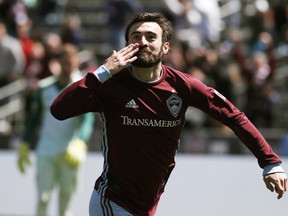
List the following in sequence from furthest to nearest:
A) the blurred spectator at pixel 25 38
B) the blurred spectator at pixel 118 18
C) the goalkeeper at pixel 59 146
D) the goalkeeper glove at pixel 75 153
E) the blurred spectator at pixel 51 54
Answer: the blurred spectator at pixel 118 18
the blurred spectator at pixel 25 38
the blurred spectator at pixel 51 54
the goalkeeper at pixel 59 146
the goalkeeper glove at pixel 75 153

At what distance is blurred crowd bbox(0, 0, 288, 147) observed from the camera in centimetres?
1600

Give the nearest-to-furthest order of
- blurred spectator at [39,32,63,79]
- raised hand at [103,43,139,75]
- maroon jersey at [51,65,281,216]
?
raised hand at [103,43,139,75], maroon jersey at [51,65,281,216], blurred spectator at [39,32,63,79]

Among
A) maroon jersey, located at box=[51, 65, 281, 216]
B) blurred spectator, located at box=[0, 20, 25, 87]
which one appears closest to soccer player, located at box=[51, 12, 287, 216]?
maroon jersey, located at box=[51, 65, 281, 216]

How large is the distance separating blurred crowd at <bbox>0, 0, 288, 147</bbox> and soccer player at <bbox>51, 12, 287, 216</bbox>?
8957 millimetres

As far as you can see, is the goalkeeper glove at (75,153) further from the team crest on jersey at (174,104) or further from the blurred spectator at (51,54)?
the blurred spectator at (51,54)

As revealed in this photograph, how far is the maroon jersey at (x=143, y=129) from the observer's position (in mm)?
6199

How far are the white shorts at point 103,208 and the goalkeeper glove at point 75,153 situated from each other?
11.0 feet

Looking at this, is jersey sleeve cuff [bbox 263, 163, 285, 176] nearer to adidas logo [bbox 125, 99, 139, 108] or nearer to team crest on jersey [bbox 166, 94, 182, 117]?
team crest on jersey [bbox 166, 94, 182, 117]

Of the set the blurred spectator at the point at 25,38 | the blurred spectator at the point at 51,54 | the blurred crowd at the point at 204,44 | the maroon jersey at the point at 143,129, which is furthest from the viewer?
the blurred spectator at the point at 25,38

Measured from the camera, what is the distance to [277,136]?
14.6 metres

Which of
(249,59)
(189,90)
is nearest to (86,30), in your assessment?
(249,59)

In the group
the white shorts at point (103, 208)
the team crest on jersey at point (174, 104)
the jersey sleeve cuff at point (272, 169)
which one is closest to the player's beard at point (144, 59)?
the team crest on jersey at point (174, 104)

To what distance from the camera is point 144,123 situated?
6.21m

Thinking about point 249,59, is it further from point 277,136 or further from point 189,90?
point 189,90
